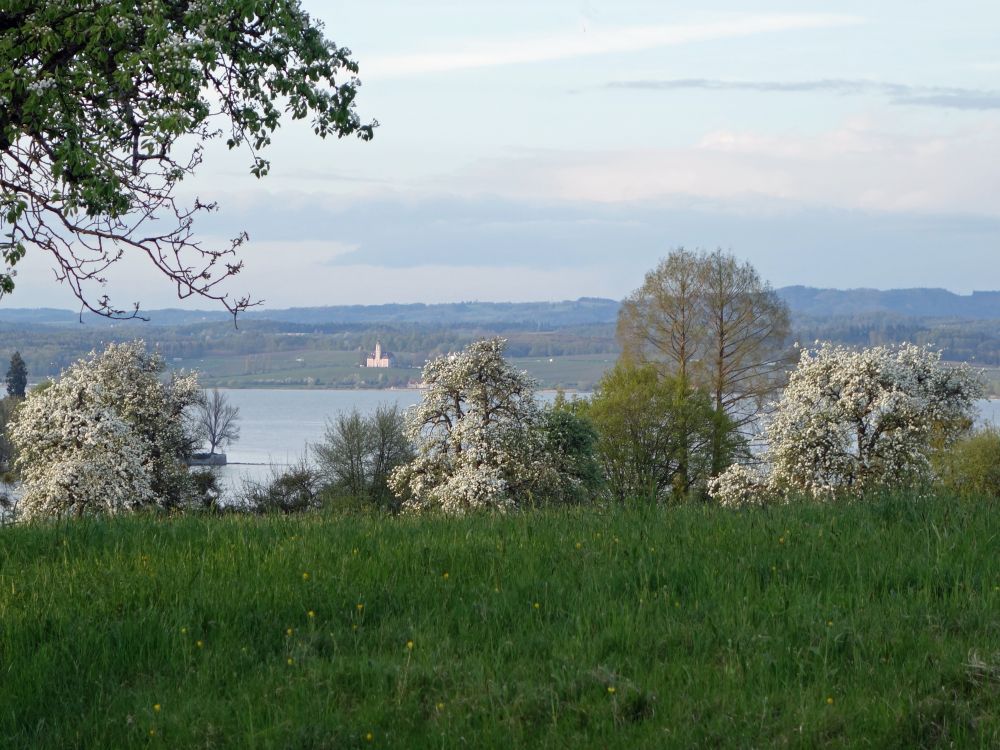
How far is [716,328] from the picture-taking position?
218 ft

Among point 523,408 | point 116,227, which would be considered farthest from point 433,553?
point 523,408

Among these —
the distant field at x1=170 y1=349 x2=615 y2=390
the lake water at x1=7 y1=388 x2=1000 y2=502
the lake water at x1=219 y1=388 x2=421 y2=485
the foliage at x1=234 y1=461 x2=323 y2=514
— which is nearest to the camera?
the foliage at x1=234 y1=461 x2=323 y2=514

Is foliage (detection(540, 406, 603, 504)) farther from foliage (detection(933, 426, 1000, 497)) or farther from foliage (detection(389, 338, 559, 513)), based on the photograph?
foliage (detection(933, 426, 1000, 497))

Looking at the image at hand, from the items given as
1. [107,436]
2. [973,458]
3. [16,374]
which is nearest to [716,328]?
[973,458]

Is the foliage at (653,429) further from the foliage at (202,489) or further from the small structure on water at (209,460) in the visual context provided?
the small structure on water at (209,460)

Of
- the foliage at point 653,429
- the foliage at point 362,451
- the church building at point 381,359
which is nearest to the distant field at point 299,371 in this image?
the church building at point 381,359

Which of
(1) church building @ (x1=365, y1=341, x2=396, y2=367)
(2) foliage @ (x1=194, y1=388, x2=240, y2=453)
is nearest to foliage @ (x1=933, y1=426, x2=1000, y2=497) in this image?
(2) foliage @ (x1=194, y1=388, x2=240, y2=453)

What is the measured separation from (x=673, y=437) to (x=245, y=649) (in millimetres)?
60370

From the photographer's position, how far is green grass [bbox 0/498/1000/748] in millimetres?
5309

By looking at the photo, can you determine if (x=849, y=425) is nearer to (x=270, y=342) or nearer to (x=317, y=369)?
(x=317, y=369)

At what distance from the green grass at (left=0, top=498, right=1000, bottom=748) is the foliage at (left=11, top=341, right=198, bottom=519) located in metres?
37.8

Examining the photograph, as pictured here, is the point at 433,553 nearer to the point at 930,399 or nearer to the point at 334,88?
the point at 334,88

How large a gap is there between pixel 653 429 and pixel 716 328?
7938mm

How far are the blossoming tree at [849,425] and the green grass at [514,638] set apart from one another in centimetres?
4021
